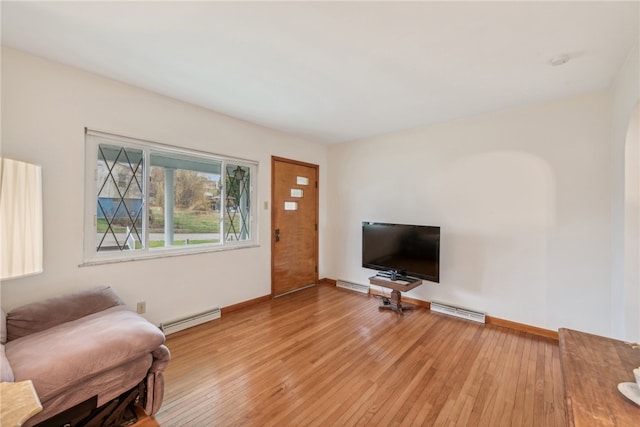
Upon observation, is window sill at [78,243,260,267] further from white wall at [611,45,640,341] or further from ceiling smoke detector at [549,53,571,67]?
white wall at [611,45,640,341]

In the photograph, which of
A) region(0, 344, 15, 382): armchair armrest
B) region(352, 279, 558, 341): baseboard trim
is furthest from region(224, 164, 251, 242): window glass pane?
region(352, 279, 558, 341): baseboard trim

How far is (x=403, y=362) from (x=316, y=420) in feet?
3.29

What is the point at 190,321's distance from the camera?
2.94 metres

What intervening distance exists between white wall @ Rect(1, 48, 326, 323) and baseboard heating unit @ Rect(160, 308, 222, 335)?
3.2 inches

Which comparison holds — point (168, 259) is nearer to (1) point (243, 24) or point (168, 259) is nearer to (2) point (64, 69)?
(2) point (64, 69)

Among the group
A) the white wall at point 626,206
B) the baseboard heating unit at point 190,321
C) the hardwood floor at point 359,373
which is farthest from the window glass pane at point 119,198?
the white wall at point 626,206

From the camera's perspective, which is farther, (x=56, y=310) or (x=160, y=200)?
(x=160, y=200)

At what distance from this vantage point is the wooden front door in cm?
404

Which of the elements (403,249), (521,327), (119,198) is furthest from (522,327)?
(119,198)

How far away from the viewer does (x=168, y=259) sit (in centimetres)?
287

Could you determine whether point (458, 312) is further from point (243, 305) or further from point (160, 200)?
point (160, 200)

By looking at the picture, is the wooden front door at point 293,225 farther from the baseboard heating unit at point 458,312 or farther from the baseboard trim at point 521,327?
the baseboard trim at point 521,327

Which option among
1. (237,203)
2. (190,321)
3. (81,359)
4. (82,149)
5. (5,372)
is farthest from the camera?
(237,203)

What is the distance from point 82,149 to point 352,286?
3.83m
